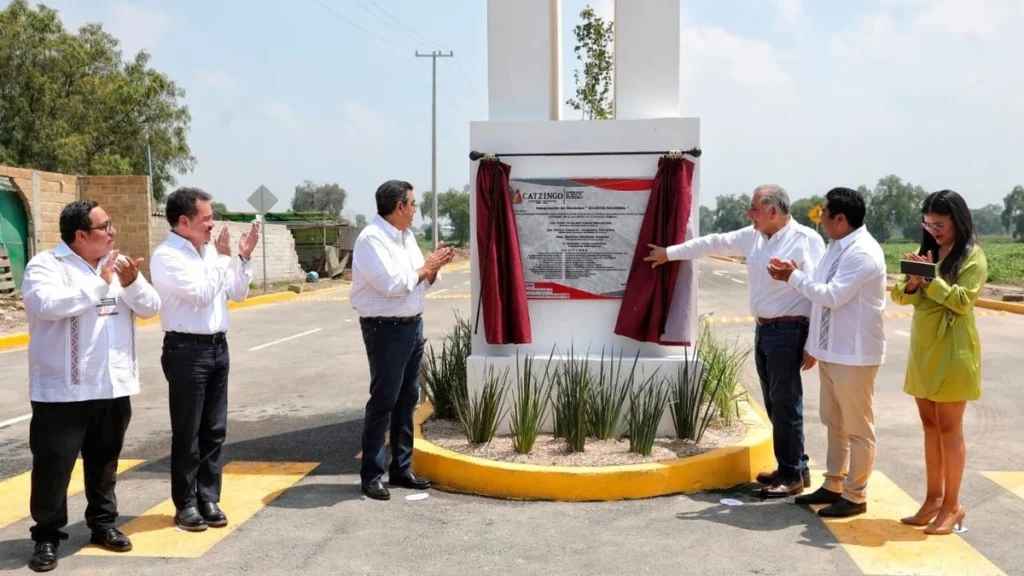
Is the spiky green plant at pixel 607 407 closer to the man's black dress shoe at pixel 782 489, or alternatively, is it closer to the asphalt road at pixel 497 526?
the asphalt road at pixel 497 526

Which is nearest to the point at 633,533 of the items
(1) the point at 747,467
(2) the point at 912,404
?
(1) the point at 747,467

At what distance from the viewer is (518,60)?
260 inches

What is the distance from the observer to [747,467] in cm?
578

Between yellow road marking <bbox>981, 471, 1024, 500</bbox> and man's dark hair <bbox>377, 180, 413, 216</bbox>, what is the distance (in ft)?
14.3

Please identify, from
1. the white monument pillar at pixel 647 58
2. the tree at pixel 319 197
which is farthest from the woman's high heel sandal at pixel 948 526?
the tree at pixel 319 197

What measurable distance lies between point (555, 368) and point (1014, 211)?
185636 millimetres

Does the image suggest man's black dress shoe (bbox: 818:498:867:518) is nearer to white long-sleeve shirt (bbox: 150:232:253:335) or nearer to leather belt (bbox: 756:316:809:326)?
leather belt (bbox: 756:316:809:326)

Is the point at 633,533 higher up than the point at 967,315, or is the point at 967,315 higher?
the point at 967,315

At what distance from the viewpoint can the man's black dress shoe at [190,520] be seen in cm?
479

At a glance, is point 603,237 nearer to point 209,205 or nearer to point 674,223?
point 674,223

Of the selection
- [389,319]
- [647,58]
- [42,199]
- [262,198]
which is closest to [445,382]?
[389,319]

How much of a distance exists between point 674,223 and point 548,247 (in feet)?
3.07

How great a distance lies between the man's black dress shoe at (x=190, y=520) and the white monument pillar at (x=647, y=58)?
398 centimetres

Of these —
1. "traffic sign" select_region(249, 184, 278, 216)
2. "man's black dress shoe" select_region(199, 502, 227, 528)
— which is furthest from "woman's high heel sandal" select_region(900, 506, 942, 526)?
"traffic sign" select_region(249, 184, 278, 216)
